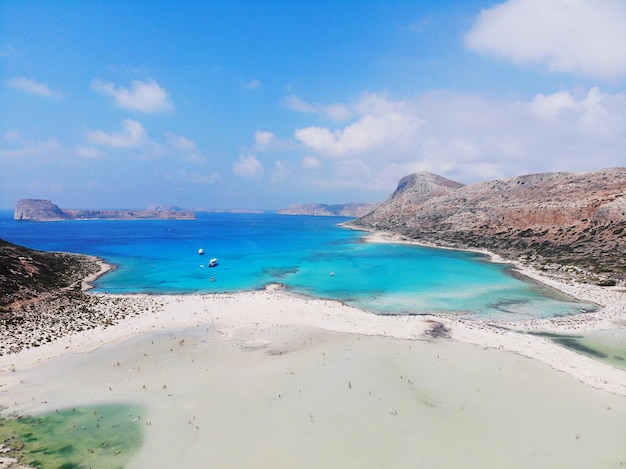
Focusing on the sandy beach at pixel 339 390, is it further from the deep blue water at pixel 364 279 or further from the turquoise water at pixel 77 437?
the deep blue water at pixel 364 279

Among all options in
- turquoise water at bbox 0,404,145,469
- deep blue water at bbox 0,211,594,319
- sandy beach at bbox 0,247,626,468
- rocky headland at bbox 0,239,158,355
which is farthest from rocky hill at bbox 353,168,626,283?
rocky headland at bbox 0,239,158,355

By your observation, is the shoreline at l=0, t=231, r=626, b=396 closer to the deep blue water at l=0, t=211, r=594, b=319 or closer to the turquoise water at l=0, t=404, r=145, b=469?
the deep blue water at l=0, t=211, r=594, b=319

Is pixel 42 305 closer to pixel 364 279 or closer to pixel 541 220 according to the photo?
pixel 364 279

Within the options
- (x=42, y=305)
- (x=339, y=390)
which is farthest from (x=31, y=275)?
(x=339, y=390)

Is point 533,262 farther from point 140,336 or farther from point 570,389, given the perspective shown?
point 140,336

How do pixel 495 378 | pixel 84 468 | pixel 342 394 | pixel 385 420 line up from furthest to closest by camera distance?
pixel 495 378
pixel 342 394
pixel 385 420
pixel 84 468

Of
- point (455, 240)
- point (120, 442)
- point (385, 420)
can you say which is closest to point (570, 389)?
point (385, 420)
